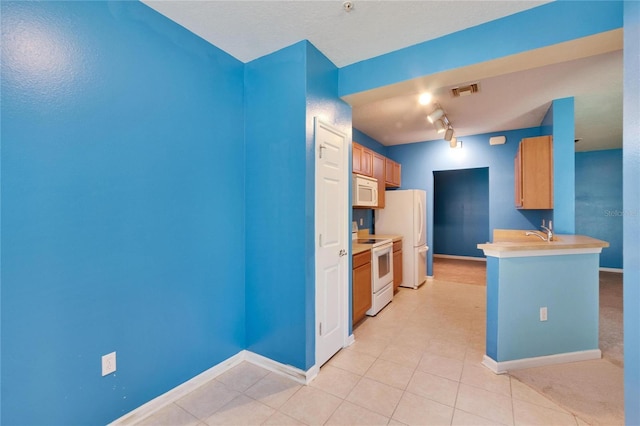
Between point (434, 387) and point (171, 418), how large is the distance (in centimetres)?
187

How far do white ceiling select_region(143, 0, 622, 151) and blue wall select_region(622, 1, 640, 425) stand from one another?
1.70 ft

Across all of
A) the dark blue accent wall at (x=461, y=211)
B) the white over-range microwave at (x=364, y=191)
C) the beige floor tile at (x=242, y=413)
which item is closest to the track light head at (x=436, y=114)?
the white over-range microwave at (x=364, y=191)

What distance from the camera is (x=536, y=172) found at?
357cm

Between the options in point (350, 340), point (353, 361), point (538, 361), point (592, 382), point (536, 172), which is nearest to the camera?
point (592, 382)

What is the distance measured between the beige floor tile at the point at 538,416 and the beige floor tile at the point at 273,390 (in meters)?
1.51

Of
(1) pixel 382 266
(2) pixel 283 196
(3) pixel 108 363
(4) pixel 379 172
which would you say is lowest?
(3) pixel 108 363

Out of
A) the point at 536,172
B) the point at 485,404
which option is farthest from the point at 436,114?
the point at 485,404

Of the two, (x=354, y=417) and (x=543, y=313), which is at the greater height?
(x=543, y=313)

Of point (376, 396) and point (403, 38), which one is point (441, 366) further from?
point (403, 38)

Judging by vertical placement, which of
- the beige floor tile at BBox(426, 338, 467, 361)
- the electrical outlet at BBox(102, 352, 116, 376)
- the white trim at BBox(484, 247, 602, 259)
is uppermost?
the white trim at BBox(484, 247, 602, 259)

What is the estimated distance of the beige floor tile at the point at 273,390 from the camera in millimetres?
1944

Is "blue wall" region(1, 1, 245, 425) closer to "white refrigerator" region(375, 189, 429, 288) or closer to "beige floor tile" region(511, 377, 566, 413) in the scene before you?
"beige floor tile" region(511, 377, 566, 413)

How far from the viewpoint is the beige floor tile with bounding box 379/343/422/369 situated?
243 centimetres

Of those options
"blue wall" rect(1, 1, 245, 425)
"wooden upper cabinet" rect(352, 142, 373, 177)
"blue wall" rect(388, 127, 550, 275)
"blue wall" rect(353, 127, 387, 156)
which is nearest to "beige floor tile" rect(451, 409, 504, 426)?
"blue wall" rect(1, 1, 245, 425)
